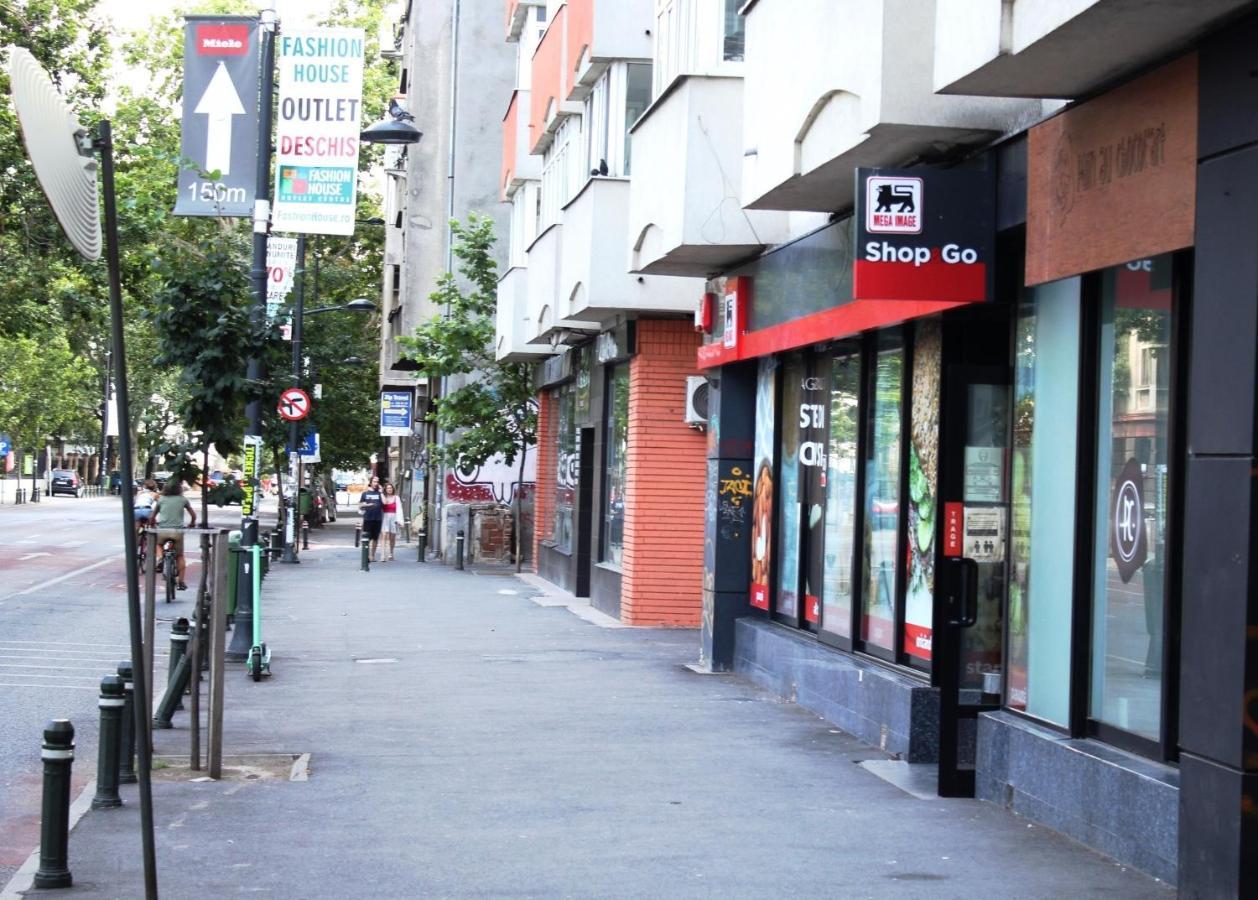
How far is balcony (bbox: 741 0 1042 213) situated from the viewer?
9531mm

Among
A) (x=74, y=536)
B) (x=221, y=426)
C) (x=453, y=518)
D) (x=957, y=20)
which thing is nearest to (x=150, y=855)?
(x=957, y=20)

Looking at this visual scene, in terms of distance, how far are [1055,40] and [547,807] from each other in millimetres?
4752

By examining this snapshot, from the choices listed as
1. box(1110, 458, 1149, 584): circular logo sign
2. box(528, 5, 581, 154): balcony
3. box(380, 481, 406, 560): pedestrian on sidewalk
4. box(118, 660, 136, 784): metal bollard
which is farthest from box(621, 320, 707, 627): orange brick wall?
box(380, 481, 406, 560): pedestrian on sidewalk

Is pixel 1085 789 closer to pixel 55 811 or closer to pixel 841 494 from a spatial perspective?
pixel 55 811

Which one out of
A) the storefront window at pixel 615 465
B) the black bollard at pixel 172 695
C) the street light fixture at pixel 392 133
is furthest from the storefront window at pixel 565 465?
the black bollard at pixel 172 695

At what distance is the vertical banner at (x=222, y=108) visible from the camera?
63.3 ft

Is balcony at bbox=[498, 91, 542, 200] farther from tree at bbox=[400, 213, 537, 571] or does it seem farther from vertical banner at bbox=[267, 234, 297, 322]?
vertical banner at bbox=[267, 234, 297, 322]

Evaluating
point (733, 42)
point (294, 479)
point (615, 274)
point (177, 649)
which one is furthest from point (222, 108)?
point (294, 479)

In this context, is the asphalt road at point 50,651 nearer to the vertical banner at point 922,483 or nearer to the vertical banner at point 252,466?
the vertical banner at point 252,466

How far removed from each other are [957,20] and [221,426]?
7.49 metres

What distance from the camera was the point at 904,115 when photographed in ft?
31.3

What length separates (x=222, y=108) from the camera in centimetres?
1928

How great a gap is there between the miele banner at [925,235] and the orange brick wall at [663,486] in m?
11.2

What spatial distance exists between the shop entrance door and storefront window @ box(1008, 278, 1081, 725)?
14cm
